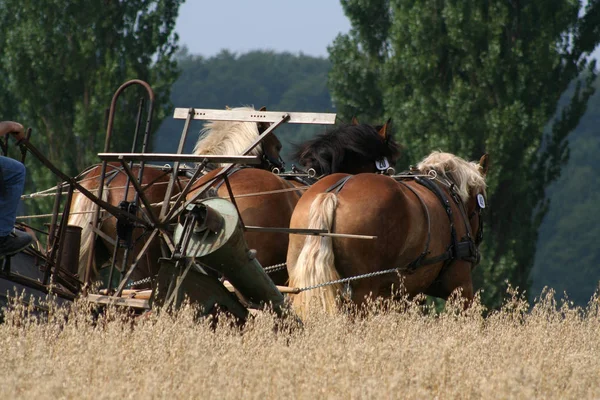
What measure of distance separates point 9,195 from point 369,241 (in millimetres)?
2426

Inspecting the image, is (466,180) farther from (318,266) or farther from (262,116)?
(262,116)

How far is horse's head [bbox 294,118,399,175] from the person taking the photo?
24.9 feet

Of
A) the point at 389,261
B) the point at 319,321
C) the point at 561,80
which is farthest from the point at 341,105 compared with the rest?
the point at 319,321

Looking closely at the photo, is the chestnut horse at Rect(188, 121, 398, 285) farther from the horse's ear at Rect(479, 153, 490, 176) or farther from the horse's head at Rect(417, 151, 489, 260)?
the horse's ear at Rect(479, 153, 490, 176)

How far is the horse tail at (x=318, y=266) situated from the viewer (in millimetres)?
6086

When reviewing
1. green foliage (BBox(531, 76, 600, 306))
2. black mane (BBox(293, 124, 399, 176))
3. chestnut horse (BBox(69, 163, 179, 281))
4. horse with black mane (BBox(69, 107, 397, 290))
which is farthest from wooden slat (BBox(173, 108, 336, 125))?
green foliage (BBox(531, 76, 600, 306))

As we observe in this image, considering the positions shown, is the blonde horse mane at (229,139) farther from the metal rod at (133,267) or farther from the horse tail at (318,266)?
the metal rod at (133,267)

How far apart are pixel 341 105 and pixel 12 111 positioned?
6571 millimetres

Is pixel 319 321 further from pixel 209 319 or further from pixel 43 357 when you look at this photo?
pixel 43 357

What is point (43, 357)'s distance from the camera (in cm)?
414

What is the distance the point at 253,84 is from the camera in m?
63.3

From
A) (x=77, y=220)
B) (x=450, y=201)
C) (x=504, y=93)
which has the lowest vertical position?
(x=77, y=220)

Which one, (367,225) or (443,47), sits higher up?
(443,47)

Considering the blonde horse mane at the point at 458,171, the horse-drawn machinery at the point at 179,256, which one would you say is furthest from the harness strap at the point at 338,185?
the blonde horse mane at the point at 458,171
